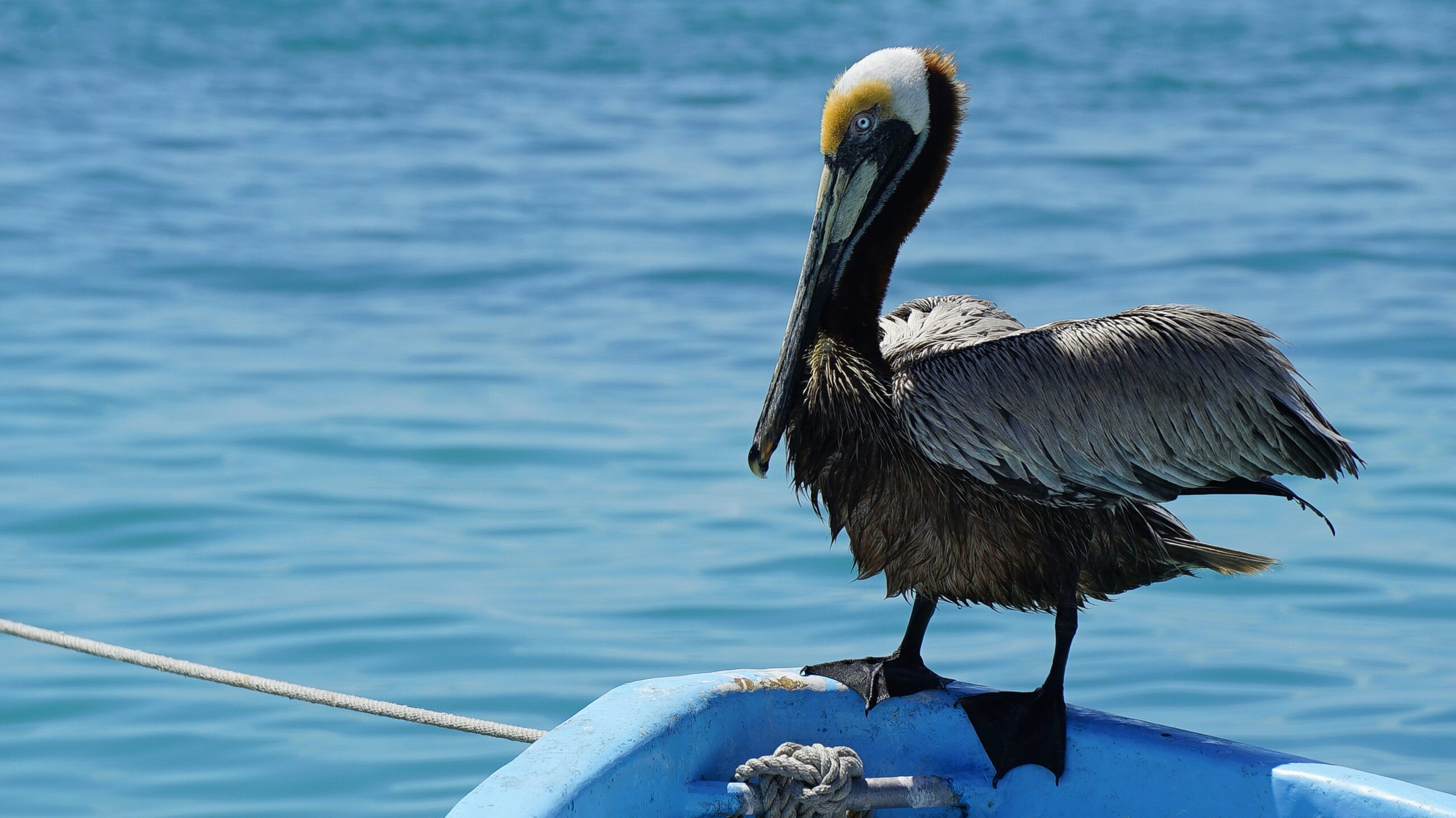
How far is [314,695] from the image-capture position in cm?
300

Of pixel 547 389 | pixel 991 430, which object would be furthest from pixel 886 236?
pixel 547 389

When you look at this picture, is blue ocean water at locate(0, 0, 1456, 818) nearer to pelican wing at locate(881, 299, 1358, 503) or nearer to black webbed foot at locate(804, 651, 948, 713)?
black webbed foot at locate(804, 651, 948, 713)

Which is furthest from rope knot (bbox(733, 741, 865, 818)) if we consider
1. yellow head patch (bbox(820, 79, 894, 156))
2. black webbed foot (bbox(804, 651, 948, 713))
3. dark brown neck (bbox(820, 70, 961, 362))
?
yellow head patch (bbox(820, 79, 894, 156))

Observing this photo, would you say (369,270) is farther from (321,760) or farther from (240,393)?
(321,760)

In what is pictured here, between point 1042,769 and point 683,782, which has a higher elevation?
point 683,782

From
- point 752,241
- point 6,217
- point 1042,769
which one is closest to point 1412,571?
point 1042,769

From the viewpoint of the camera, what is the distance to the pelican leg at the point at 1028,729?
2621 mm

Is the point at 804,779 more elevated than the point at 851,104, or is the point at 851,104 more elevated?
the point at 851,104

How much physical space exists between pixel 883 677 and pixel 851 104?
3.10ft

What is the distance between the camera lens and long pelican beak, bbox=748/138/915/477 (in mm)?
2873

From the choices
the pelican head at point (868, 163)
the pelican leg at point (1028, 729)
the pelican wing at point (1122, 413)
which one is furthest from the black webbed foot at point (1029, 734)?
the pelican head at point (868, 163)

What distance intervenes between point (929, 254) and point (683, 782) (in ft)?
23.0

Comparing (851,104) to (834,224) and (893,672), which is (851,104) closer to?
(834,224)

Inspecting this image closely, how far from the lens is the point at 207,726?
4113mm
